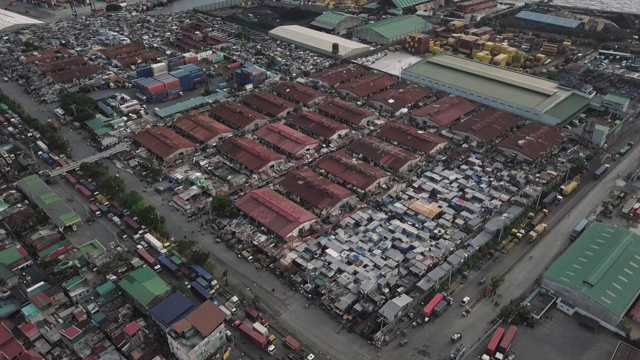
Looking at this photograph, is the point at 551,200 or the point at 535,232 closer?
the point at 535,232

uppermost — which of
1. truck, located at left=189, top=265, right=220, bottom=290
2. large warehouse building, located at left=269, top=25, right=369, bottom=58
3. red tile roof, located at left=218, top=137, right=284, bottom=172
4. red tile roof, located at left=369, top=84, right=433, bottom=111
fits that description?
large warehouse building, located at left=269, top=25, right=369, bottom=58

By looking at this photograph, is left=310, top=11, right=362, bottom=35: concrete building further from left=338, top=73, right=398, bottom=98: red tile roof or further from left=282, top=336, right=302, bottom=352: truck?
left=282, top=336, right=302, bottom=352: truck

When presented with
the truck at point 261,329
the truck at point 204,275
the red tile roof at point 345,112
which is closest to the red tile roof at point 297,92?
the red tile roof at point 345,112

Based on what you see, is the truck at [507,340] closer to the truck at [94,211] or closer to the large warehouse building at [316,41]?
the truck at [94,211]

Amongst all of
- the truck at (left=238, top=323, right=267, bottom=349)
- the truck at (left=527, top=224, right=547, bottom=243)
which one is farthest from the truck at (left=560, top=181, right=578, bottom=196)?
the truck at (left=238, top=323, right=267, bottom=349)

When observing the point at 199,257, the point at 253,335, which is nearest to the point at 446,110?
the point at 199,257

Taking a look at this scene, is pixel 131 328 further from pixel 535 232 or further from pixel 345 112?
pixel 345 112
